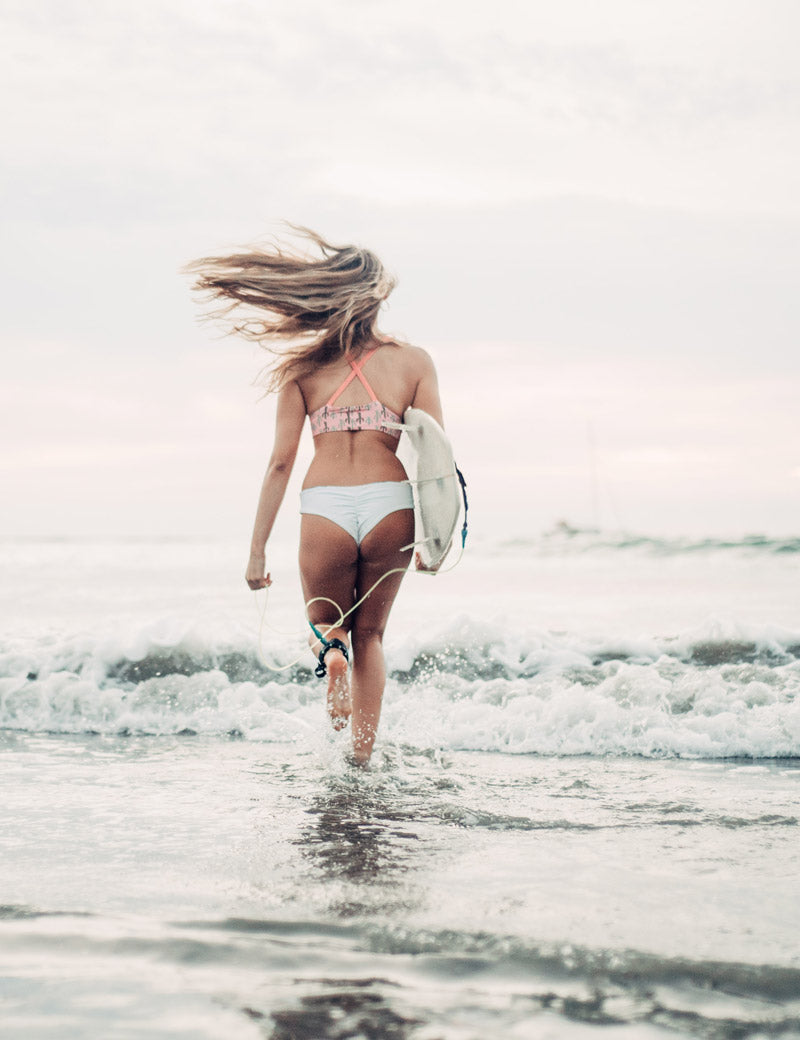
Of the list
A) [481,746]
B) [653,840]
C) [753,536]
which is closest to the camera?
[653,840]

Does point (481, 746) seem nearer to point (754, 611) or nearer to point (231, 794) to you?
point (231, 794)

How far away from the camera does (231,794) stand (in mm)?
4094

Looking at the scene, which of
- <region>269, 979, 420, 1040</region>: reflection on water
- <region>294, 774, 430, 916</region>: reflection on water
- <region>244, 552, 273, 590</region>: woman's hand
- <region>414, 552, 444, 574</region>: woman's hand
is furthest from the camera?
<region>244, 552, 273, 590</region>: woman's hand

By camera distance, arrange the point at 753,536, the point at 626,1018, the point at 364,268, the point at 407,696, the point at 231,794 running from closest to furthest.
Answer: the point at 626,1018, the point at 231,794, the point at 364,268, the point at 407,696, the point at 753,536

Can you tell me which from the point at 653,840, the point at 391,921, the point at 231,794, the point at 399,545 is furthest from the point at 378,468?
the point at 391,921

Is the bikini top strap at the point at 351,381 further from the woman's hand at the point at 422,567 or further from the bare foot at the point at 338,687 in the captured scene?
the bare foot at the point at 338,687

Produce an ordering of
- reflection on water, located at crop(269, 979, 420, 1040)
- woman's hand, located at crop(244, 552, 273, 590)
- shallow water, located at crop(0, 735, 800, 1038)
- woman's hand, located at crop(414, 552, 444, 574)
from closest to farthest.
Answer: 1. reflection on water, located at crop(269, 979, 420, 1040)
2. shallow water, located at crop(0, 735, 800, 1038)
3. woman's hand, located at crop(414, 552, 444, 574)
4. woman's hand, located at crop(244, 552, 273, 590)

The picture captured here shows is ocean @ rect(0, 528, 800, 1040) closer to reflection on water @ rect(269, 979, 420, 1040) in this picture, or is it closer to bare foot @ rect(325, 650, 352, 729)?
reflection on water @ rect(269, 979, 420, 1040)

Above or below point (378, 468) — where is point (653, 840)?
below

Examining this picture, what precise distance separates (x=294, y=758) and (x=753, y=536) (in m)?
20.9

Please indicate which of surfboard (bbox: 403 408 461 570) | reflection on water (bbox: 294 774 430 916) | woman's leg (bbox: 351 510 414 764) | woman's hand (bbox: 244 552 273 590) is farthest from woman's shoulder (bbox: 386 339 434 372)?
reflection on water (bbox: 294 774 430 916)

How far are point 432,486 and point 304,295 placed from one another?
1038mm

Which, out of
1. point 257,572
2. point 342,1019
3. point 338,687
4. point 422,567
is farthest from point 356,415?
point 342,1019

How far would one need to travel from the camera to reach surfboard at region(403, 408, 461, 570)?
416 centimetres
